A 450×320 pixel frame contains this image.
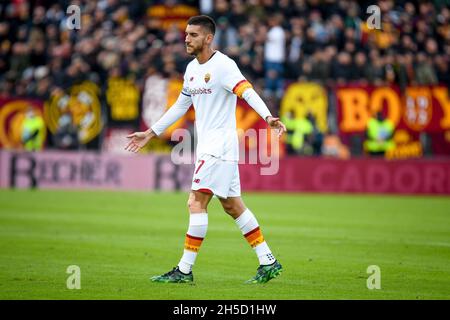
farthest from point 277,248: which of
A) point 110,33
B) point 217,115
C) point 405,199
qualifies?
point 110,33

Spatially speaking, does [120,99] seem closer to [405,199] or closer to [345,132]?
[345,132]

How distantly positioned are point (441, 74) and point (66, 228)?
16036 millimetres

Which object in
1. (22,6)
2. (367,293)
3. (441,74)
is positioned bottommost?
(367,293)

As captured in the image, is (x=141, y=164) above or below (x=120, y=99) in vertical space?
below

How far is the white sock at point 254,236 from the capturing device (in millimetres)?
10383

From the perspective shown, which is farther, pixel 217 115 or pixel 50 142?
pixel 50 142

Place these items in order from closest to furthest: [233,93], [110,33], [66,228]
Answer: [233,93]
[66,228]
[110,33]

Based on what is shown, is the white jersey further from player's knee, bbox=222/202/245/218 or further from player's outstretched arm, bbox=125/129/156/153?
player's outstretched arm, bbox=125/129/156/153

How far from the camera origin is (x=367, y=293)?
9.53 m

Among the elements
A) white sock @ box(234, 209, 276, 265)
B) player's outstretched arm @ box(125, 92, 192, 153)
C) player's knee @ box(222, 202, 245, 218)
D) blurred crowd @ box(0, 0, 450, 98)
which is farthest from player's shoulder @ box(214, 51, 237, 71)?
blurred crowd @ box(0, 0, 450, 98)

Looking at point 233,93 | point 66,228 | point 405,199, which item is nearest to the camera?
point 233,93

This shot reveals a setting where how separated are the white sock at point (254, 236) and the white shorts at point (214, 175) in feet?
1.09

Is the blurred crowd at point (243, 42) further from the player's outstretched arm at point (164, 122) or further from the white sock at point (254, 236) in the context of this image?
the white sock at point (254, 236)

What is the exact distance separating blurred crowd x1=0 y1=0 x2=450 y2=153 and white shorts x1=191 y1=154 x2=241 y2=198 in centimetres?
1725
